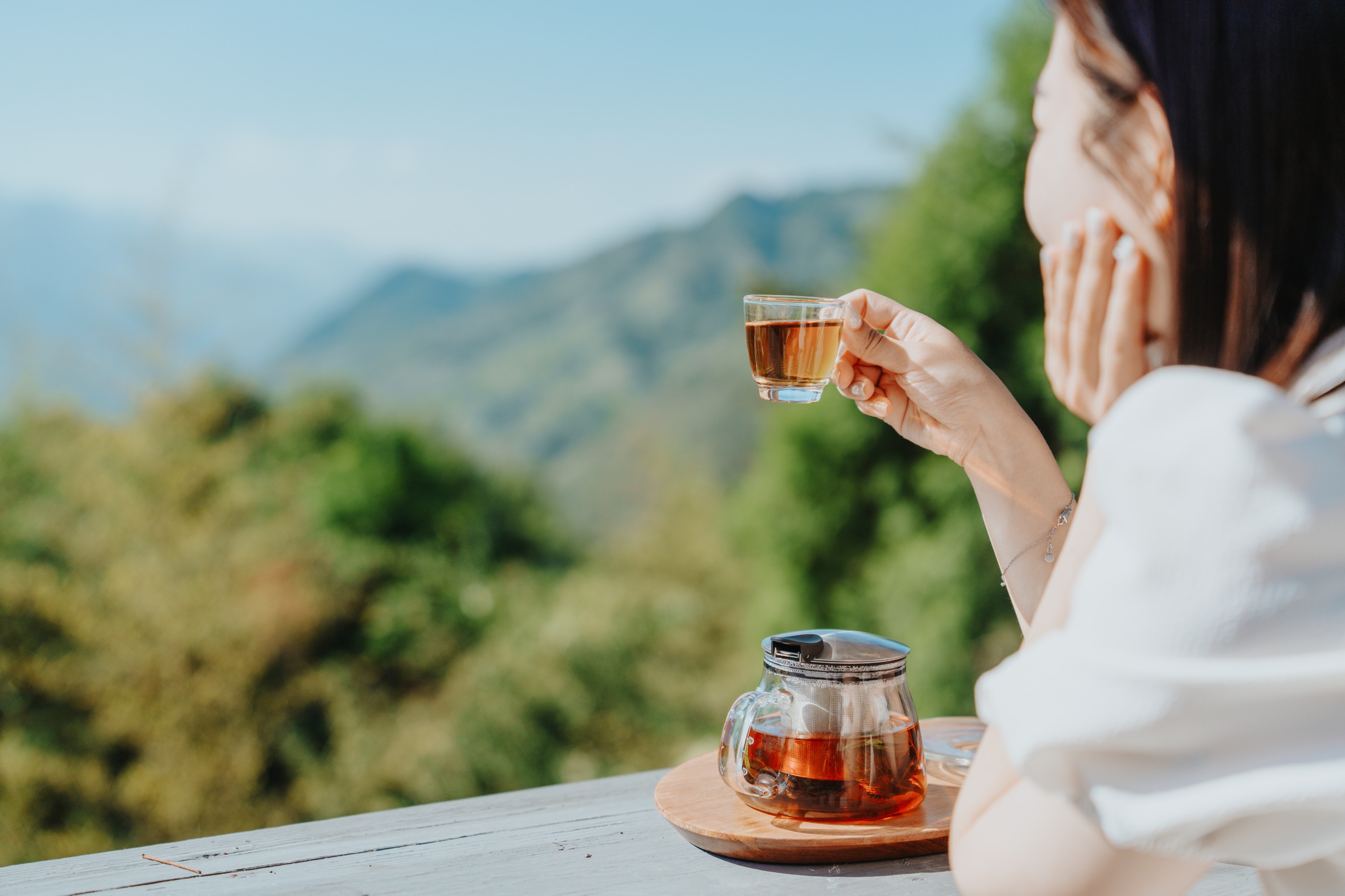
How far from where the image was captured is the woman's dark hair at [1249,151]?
27.2 inches

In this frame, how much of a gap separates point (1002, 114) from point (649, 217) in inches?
231

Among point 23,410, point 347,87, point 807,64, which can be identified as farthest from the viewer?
point 347,87

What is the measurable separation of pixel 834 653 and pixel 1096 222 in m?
0.64

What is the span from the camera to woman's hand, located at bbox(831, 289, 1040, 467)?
1.38m

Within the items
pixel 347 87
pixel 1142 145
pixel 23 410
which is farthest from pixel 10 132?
pixel 1142 145

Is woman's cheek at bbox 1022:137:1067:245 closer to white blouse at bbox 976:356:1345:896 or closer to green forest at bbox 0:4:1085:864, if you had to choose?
white blouse at bbox 976:356:1345:896

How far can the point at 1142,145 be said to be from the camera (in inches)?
29.8

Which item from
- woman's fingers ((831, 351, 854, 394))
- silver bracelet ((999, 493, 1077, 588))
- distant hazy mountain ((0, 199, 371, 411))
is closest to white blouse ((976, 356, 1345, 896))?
silver bracelet ((999, 493, 1077, 588))

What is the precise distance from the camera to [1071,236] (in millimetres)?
793

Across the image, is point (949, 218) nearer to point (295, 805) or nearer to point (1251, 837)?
point (1251, 837)

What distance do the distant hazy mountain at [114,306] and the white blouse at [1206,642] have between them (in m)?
7.76

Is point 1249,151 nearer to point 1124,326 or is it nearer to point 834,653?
point 1124,326

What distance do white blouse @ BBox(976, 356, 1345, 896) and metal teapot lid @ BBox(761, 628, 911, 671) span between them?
0.53 metres

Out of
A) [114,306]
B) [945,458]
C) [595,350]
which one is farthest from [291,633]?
[945,458]
